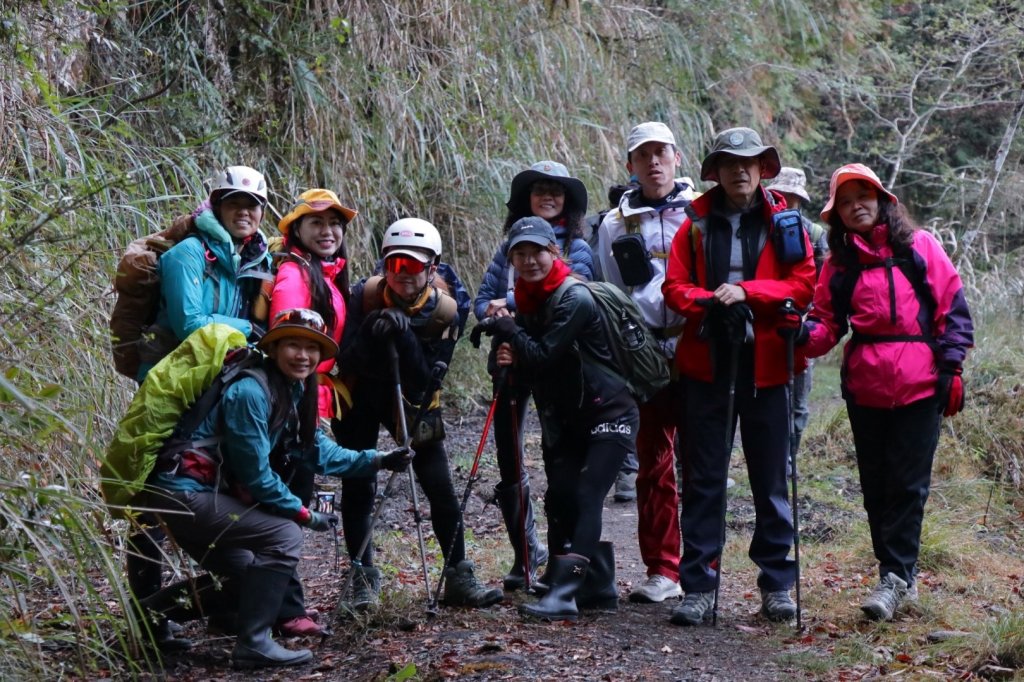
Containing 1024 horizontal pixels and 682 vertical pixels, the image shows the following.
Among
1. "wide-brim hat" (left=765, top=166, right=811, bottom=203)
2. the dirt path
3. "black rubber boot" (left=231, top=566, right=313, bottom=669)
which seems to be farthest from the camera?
"wide-brim hat" (left=765, top=166, right=811, bottom=203)

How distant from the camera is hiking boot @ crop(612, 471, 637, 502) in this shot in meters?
8.45

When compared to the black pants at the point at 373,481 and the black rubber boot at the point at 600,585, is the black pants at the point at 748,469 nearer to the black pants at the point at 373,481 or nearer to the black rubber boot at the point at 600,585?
the black rubber boot at the point at 600,585

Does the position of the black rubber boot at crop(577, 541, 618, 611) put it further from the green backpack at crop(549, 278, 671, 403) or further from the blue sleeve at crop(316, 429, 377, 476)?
the blue sleeve at crop(316, 429, 377, 476)

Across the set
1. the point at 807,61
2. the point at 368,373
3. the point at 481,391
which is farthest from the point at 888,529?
the point at 807,61

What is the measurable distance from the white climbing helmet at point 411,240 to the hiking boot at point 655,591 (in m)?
2.00

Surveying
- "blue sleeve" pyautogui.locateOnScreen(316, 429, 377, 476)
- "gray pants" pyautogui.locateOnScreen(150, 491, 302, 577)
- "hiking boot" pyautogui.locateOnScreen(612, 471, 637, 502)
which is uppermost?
"blue sleeve" pyautogui.locateOnScreen(316, 429, 377, 476)

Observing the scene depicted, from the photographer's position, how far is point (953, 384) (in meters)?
5.19

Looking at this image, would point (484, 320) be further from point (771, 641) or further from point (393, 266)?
point (771, 641)

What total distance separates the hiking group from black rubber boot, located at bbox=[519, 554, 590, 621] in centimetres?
1

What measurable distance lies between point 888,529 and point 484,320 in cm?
215

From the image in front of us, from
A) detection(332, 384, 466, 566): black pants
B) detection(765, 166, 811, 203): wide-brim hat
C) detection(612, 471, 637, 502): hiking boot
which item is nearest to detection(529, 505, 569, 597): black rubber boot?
detection(332, 384, 466, 566): black pants

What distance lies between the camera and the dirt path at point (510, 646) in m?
4.54

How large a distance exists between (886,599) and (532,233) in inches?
91.6

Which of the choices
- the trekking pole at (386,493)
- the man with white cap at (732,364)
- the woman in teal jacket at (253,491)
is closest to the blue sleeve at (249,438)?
the woman in teal jacket at (253,491)
